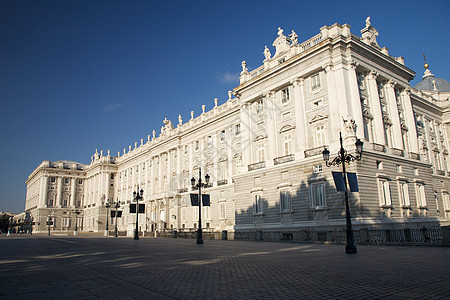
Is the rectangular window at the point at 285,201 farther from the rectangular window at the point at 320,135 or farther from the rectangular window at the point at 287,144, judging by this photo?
the rectangular window at the point at 320,135

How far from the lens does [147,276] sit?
9.52 m

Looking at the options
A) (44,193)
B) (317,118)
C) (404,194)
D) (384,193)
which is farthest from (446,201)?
(44,193)

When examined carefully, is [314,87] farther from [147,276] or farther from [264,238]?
[147,276]

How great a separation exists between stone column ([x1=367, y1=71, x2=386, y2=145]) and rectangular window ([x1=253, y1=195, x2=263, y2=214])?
40.8ft

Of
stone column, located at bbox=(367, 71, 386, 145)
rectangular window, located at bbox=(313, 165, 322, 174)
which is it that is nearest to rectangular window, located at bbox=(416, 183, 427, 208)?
stone column, located at bbox=(367, 71, 386, 145)

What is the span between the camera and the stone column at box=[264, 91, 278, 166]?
3397 centimetres

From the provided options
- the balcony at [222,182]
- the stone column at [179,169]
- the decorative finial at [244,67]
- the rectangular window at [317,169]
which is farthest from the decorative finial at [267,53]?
the stone column at [179,169]

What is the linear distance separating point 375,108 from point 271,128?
32.9 ft

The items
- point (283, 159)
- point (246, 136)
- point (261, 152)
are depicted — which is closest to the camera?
point (283, 159)

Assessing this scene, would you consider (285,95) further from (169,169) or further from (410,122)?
(169,169)

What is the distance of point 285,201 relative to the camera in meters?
31.6

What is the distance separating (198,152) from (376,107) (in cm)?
2934

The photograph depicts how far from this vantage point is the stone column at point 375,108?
30077 mm

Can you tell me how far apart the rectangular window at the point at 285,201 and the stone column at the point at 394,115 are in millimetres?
11592
